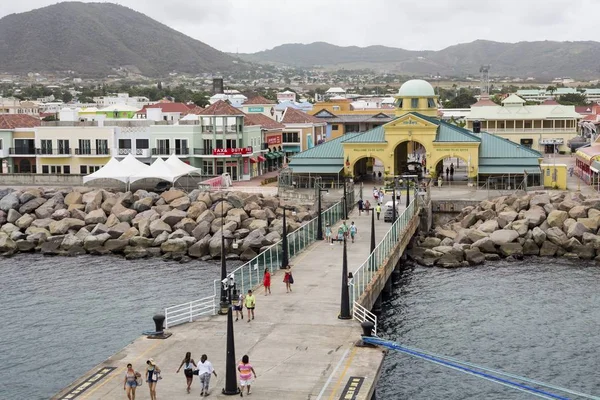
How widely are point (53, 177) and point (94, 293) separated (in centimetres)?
3634

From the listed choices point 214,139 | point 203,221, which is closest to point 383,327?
point 203,221

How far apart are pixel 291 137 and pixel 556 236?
5095 centimetres

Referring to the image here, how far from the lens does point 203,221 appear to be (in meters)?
64.9

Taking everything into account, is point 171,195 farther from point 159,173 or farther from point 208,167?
point 208,167

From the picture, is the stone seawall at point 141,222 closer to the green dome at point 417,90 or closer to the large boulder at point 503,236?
the large boulder at point 503,236

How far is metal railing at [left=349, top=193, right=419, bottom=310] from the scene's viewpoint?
38053 millimetres

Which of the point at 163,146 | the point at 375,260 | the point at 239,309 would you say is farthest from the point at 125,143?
the point at 239,309

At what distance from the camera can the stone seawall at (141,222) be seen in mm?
62000

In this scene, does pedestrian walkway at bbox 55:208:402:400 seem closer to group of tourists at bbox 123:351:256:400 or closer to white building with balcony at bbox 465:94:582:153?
group of tourists at bbox 123:351:256:400

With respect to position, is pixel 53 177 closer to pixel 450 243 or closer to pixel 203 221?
pixel 203 221

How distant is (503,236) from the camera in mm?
60375

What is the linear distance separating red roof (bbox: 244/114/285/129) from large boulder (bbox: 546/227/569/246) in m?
36.8

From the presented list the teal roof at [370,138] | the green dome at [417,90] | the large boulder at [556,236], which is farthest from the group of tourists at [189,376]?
the green dome at [417,90]

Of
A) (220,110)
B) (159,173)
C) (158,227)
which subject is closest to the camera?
(158,227)
